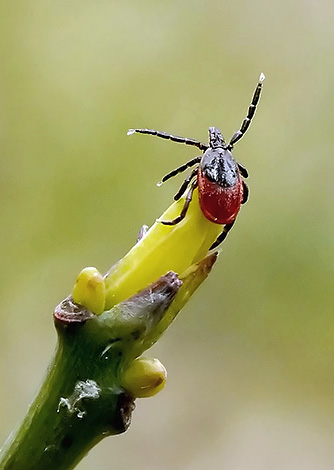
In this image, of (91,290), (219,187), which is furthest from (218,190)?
(91,290)

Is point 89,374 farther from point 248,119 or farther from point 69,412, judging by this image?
point 248,119

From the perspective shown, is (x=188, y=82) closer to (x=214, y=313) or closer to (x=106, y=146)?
(x=106, y=146)

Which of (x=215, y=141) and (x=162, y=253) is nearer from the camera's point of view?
(x=162, y=253)

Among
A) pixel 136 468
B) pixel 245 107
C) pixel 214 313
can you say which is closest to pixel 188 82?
pixel 245 107

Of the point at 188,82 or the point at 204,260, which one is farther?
the point at 188,82

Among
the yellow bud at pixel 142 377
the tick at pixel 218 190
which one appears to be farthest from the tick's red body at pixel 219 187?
the yellow bud at pixel 142 377

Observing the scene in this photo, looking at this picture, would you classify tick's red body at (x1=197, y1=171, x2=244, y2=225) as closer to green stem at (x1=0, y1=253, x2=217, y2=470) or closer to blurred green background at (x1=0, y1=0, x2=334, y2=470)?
green stem at (x1=0, y1=253, x2=217, y2=470)
